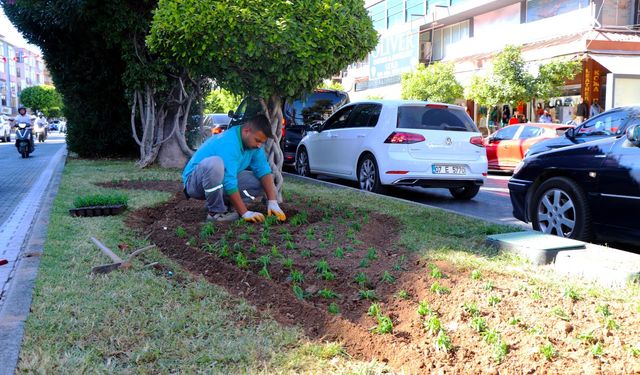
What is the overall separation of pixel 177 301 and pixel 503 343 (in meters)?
1.97

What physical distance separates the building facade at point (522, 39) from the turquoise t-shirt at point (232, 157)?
11209 mm

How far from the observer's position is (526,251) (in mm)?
4652

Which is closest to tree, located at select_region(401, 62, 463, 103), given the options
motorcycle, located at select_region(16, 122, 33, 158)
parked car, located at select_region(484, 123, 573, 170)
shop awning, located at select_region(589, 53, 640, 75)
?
shop awning, located at select_region(589, 53, 640, 75)

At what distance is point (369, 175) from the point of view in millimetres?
10086

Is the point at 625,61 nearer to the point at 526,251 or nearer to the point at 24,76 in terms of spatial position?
the point at 526,251

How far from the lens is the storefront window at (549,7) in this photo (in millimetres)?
24594

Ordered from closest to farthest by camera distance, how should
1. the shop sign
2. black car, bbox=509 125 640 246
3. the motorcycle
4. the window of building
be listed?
Result: black car, bbox=509 125 640 246
the motorcycle
the window of building
the shop sign

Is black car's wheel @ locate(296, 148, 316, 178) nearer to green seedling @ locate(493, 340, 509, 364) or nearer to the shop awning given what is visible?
green seedling @ locate(493, 340, 509, 364)

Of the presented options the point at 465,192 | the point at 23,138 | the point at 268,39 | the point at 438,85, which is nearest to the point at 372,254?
the point at 268,39

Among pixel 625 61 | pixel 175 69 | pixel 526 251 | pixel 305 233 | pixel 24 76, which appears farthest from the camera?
pixel 24 76

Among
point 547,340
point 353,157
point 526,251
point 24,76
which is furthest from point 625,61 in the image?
point 24,76

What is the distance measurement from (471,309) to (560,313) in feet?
1.60

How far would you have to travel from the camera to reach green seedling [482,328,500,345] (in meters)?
2.94

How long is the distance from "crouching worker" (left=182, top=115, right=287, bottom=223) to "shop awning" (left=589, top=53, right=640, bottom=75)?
18.9m
